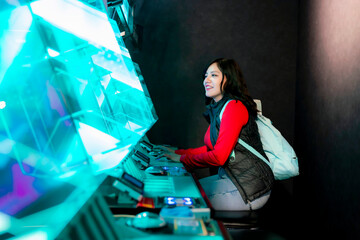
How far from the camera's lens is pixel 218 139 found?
1773 millimetres

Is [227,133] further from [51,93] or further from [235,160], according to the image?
[51,93]

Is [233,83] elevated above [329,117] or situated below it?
above

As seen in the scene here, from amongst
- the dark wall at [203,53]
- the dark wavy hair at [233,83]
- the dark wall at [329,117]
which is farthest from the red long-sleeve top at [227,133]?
the dark wall at [203,53]

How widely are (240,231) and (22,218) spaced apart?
40.1 inches

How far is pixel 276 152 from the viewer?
6.32 feet

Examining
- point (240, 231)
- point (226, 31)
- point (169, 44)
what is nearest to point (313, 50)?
point (226, 31)

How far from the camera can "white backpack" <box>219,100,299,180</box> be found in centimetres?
188

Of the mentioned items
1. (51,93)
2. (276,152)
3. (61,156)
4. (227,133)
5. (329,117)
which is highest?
(51,93)

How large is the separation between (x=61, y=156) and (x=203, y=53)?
8.56 feet

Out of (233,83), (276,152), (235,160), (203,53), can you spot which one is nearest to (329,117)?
(276,152)

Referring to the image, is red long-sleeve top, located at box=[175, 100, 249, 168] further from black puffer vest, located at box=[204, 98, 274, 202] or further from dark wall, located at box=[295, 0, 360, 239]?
dark wall, located at box=[295, 0, 360, 239]

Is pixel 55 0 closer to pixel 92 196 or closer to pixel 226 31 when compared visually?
pixel 92 196

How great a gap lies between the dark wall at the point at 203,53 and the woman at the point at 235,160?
150 centimetres

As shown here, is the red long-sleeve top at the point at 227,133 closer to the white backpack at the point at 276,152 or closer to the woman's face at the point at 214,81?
the white backpack at the point at 276,152
